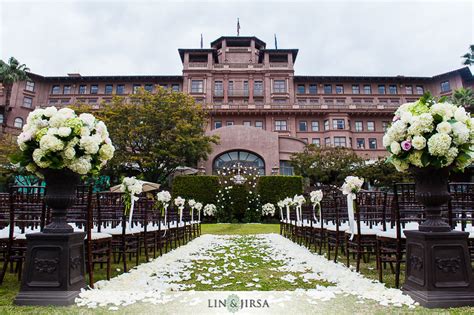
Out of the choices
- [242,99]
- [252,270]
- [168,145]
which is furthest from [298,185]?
[242,99]

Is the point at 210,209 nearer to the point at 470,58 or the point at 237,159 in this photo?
the point at 237,159

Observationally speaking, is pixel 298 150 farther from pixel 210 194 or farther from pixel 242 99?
pixel 242 99

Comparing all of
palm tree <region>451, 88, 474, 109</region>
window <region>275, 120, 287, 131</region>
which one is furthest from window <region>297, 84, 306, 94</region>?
palm tree <region>451, 88, 474, 109</region>

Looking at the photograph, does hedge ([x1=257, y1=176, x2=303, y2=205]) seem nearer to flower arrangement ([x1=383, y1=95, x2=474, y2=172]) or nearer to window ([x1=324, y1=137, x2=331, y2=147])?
flower arrangement ([x1=383, y1=95, x2=474, y2=172])

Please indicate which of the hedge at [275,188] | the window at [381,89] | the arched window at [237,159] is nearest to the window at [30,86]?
the arched window at [237,159]

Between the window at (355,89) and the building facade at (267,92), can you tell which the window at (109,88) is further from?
the window at (355,89)

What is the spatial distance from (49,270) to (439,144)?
4696 mm

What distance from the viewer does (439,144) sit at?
12.0ft

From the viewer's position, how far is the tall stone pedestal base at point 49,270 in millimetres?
3660

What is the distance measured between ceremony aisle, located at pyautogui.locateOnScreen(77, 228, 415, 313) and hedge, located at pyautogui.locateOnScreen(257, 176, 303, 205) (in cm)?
1500

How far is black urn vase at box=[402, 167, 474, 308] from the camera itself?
11.6 ft

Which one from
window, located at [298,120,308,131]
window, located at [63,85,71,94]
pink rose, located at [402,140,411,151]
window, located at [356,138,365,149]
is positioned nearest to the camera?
pink rose, located at [402,140,411,151]

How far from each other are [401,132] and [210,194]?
1948 centimetres

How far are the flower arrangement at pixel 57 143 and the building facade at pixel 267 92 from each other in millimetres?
37366
